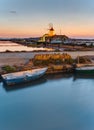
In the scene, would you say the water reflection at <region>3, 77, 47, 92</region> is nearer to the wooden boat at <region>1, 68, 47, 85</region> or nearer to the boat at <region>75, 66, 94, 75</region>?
the wooden boat at <region>1, 68, 47, 85</region>

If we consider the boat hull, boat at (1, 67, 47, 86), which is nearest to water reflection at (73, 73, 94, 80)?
the boat hull

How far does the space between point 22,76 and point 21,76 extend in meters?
0.04

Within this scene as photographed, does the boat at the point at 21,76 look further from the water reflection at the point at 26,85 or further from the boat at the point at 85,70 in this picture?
the boat at the point at 85,70

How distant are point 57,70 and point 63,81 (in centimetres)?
139

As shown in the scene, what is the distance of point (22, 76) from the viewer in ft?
32.0

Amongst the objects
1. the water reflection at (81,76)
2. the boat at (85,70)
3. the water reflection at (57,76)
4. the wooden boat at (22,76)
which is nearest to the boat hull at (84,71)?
the boat at (85,70)

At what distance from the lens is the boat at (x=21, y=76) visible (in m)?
9.33

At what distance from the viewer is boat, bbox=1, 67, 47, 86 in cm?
933

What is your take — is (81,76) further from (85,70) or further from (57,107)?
(57,107)

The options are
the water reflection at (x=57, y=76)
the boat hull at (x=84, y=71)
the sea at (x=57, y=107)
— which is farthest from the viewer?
the boat hull at (x=84, y=71)

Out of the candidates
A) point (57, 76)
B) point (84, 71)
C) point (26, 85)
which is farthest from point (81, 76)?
point (26, 85)

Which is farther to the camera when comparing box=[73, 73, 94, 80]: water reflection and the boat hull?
the boat hull

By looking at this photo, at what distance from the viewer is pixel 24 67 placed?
1119 centimetres

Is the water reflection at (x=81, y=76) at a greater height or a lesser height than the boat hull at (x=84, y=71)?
lesser
